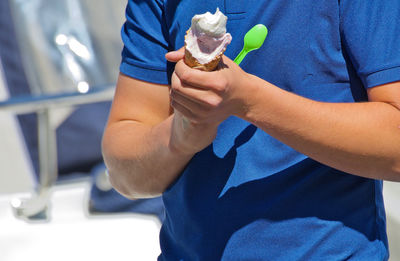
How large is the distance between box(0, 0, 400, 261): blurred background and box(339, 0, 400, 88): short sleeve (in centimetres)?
65

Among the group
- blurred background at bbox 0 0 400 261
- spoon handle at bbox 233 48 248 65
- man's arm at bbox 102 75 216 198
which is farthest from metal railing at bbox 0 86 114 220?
spoon handle at bbox 233 48 248 65

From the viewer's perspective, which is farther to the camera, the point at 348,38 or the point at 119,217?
the point at 119,217

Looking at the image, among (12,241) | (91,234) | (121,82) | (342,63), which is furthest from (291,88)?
(12,241)

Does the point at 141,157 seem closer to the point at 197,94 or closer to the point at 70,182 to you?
the point at 197,94

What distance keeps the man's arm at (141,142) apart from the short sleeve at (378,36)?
0.22 m

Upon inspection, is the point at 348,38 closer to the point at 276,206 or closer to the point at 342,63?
the point at 342,63

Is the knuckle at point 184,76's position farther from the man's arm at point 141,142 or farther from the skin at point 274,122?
the man's arm at point 141,142

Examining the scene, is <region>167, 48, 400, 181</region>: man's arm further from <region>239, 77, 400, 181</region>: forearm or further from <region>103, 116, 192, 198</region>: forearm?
<region>103, 116, 192, 198</region>: forearm

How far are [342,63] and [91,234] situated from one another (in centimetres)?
84

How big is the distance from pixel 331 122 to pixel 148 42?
27 centimetres

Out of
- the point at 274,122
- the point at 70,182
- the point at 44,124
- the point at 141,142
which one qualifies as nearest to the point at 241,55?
the point at 274,122

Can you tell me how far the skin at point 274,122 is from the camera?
1.72 ft

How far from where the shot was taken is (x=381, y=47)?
59cm

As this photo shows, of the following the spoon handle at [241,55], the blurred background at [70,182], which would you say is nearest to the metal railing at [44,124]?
the blurred background at [70,182]
